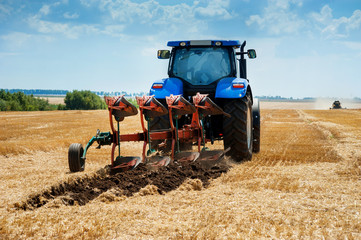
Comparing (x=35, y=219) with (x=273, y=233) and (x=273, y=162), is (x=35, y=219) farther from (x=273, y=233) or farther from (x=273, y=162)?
(x=273, y=162)

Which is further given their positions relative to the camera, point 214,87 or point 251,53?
point 251,53

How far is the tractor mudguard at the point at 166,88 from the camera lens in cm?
763

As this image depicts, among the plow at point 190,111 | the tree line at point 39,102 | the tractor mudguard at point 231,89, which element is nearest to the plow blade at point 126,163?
the plow at point 190,111

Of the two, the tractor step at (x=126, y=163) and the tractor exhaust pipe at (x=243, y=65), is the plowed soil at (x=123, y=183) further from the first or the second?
the tractor exhaust pipe at (x=243, y=65)

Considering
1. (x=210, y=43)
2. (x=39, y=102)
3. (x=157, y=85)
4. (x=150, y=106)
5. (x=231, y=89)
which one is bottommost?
(x=39, y=102)

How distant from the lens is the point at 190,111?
22.5ft

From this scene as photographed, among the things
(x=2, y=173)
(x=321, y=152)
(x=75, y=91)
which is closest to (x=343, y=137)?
(x=321, y=152)

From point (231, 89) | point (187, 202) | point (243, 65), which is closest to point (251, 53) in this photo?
point (243, 65)

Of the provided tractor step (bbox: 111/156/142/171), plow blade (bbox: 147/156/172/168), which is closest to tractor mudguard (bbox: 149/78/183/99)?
plow blade (bbox: 147/156/172/168)

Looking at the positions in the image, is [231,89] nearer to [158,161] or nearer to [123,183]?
[158,161]

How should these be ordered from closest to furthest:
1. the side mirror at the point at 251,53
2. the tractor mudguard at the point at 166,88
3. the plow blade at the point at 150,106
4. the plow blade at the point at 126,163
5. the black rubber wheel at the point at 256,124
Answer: the plow blade at the point at 126,163, the plow blade at the point at 150,106, the tractor mudguard at the point at 166,88, the side mirror at the point at 251,53, the black rubber wheel at the point at 256,124

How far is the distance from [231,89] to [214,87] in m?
0.63

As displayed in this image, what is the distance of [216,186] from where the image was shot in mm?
5629

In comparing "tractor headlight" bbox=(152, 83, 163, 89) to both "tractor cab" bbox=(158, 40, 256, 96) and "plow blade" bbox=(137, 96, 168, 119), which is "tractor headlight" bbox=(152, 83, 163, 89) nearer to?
"tractor cab" bbox=(158, 40, 256, 96)
